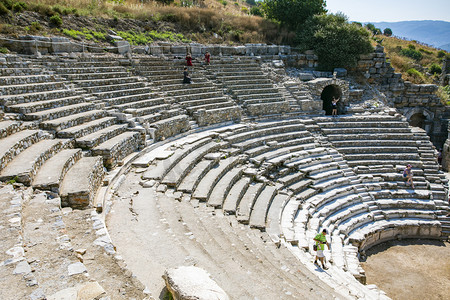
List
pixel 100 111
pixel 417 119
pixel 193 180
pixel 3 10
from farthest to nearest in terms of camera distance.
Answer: pixel 417 119, pixel 3 10, pixel 100 111, pixel 193 180

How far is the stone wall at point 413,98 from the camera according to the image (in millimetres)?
19828

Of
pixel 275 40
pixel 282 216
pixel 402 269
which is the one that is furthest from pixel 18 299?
pixel 275 40

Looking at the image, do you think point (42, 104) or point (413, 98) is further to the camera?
point (413, 98)

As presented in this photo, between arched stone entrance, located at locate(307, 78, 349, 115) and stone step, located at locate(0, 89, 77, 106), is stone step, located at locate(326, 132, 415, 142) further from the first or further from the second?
stone step, located at locate(0, 89, 77, 106)

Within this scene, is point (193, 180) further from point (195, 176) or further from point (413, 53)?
point (413, 53)

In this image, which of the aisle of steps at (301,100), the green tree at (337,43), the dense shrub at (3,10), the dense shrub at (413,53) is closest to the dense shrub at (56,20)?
the dense shrub at (3,10)

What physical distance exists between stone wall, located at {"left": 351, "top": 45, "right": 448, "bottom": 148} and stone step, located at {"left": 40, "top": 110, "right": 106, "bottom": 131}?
16632 mm

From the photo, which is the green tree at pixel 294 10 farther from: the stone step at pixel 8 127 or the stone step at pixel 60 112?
the stone step at pixel 8 127

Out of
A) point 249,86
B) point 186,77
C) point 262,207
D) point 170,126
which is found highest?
point 186,77

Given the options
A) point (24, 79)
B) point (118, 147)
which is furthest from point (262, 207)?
point (24, 79)

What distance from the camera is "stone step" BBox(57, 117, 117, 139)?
834cm

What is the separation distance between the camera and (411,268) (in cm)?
1023

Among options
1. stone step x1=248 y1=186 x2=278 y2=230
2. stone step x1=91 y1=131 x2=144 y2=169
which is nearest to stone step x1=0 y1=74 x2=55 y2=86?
stone step x1=91 y1=131 x2=144 y2=169

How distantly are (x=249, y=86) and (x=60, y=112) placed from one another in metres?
Result: 10.2
